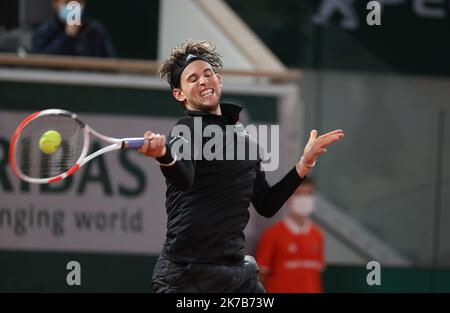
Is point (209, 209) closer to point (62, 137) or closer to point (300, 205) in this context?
point (62, 137)

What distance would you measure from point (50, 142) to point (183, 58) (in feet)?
2.52

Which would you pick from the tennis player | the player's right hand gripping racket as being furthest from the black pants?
the player's right hand gripping racket

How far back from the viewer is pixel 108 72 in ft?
27.1

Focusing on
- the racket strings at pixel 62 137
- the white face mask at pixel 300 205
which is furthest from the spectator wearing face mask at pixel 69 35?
the racket strings at pixel 62 137

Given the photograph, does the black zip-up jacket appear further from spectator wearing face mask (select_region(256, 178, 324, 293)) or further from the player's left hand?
spectator wearing face mask (select_region(256, 178, 324, 293))

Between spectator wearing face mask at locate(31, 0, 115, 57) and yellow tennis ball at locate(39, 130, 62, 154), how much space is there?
3281mm

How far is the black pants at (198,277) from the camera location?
195 inches

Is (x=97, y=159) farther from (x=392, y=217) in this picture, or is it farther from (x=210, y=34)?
(x=392, y=217)

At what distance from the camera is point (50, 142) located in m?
4.88

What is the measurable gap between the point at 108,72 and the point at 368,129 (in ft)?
10.6

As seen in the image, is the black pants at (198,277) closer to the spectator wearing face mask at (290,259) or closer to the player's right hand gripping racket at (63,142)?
the player's right hand gripping racket at (63,142)

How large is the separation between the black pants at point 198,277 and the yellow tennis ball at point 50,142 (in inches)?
28.3

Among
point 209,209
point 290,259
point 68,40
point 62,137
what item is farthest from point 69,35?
point 209,209
